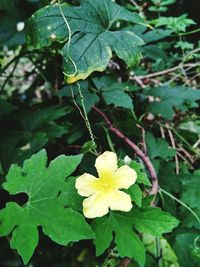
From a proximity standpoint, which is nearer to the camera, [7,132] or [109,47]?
[109,47]

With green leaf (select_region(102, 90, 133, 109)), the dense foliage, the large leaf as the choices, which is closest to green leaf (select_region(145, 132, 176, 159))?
the dense foliage

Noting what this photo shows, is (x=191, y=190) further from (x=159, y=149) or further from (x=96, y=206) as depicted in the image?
(x=96, y=206)

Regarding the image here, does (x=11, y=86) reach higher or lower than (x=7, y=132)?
lower

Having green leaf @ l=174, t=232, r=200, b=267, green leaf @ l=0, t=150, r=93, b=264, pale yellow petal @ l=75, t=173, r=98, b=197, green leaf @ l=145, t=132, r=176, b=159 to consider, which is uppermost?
pale yellow petal @ l=75, t=173, r=98, b=197

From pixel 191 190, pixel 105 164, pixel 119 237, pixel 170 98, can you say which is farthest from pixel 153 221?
pixel 170 98

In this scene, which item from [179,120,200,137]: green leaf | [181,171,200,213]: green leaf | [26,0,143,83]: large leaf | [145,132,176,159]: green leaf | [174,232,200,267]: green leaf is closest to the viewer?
[26,0,143,83]: large leaf

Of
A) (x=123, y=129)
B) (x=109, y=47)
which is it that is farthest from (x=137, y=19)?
(x=123, y=129)

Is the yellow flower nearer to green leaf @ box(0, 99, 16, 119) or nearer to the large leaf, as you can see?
the large leaf

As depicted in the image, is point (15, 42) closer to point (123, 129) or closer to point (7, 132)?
point (7, 132)
